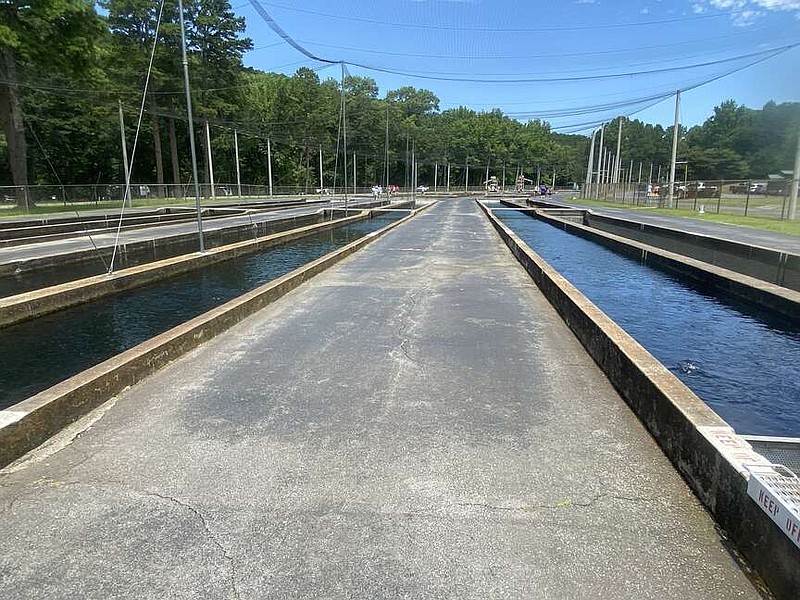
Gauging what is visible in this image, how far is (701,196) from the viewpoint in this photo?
183ft

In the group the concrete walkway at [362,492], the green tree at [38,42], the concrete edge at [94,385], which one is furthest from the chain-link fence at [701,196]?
the green tree at [38,42]

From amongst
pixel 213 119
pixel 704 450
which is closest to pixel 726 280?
pixel 704 450

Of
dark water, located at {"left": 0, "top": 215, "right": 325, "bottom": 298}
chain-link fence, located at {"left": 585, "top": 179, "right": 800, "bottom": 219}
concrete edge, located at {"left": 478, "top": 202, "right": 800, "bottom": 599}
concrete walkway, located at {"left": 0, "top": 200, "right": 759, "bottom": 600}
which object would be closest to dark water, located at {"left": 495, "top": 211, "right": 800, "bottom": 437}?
concrete edge, located at {"left": 478, "top": 202, "right": 800, "bottom": 599}

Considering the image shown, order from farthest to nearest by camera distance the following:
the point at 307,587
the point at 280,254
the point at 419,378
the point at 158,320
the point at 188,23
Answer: the point at 188,23, the point at 280,254, the point at 158,320, the point at 419,378, the point at 307,587

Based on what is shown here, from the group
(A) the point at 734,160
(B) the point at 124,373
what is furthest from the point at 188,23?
(A) the point at 734,160

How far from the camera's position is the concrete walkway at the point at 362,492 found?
2832mm

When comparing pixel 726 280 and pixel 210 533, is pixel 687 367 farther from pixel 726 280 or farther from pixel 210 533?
pixel 210 533

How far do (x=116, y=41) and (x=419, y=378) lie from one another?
66716mm

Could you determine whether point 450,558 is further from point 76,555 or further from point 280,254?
point 280,254

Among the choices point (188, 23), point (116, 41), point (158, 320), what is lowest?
point (158, 320)

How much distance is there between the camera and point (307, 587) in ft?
9.05

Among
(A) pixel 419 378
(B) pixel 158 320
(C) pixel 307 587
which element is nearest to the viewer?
(C) pixel 307 587

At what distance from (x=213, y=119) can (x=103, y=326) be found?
64045mm

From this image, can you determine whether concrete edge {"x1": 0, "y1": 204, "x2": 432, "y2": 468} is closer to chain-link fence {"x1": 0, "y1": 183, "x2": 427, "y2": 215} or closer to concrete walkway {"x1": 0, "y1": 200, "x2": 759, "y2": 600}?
Answer: concrete walkway {"x1": 0, "y1": 200, "x2": 759, "y2": 600}
